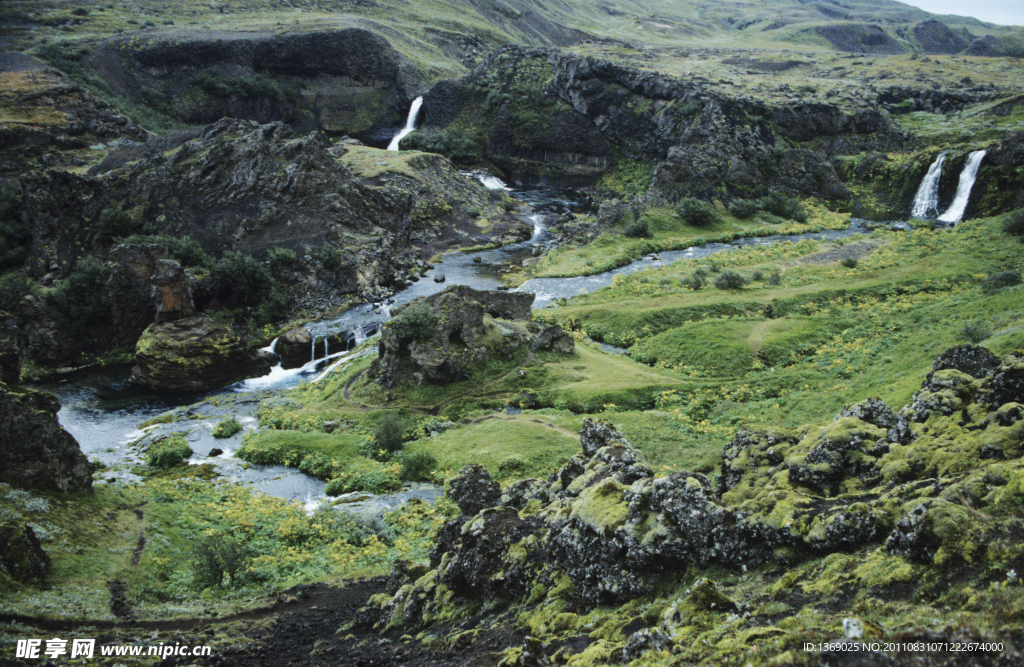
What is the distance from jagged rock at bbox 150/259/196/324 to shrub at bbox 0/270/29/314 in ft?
44.5

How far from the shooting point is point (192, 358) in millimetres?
50562

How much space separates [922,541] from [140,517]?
2885cm

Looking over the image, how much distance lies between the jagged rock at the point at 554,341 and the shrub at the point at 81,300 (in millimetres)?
40333

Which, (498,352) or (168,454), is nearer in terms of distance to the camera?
(168,454)

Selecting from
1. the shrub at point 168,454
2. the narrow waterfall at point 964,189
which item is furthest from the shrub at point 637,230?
the shrub at point 168,454

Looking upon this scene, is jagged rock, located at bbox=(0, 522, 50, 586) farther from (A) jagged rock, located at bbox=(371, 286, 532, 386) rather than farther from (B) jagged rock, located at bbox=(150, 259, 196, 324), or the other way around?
(B) jagged rock, located at bbox=(150, 259, 196, 324)

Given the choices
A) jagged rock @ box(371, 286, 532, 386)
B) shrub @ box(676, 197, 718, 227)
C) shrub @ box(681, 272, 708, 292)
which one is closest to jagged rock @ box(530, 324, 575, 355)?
jagged rock @ box(371, 286, 532, 386)

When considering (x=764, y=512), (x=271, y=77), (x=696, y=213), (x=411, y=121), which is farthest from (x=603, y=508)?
(x=271, y=77)

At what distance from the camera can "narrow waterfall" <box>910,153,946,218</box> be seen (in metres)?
89.1

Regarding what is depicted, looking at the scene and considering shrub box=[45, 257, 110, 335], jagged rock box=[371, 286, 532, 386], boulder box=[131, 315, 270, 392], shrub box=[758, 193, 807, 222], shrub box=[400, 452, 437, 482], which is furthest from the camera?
shrub box=[758, 193, 807, 222]

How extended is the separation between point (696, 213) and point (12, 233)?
85401mm

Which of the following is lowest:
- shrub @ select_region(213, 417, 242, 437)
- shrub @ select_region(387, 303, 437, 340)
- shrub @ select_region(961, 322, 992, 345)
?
shrub @ select_region(213, 417, 242, 437)

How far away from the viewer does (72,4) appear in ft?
438

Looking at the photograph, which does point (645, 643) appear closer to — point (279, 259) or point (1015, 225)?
point (279, 259)
